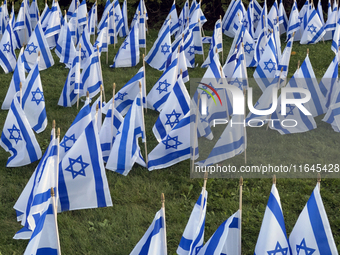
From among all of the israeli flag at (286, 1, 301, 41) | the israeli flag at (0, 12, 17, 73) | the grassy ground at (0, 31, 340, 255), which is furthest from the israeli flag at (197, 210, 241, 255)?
the israeli flag at (286, 1, 301, 41)

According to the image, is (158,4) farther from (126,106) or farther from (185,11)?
(126,106)

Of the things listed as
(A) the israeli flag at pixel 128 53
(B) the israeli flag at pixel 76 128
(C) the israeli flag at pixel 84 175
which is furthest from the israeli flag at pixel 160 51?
(C) the israeli flag at pixel 84 175

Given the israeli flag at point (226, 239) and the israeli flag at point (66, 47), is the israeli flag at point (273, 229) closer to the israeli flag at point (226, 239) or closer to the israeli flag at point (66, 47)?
the israeli flag at point (226, 239)

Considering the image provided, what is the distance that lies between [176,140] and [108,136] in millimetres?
1256

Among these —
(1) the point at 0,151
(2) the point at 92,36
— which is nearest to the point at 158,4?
(2) the point at 92,36

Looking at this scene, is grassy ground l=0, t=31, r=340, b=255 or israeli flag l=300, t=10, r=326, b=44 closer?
grassy ground l=0, t=31, r=340, b=255

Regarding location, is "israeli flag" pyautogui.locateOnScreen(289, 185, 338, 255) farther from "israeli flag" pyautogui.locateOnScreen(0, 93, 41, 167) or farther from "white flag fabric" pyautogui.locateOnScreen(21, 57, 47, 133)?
"white flag fabric" pyautogui.locateOnScreen(21, 57, 47, 133)

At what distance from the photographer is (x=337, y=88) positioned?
30.7 feet

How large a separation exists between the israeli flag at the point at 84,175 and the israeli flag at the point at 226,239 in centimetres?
186

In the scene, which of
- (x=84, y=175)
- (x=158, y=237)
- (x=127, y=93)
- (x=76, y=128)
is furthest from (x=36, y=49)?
(x=158, y=237)

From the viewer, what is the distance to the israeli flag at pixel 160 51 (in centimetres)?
1205

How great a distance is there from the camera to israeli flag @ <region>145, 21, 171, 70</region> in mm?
12047

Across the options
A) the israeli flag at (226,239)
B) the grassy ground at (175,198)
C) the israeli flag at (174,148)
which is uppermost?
the israeli flag at (226,239)

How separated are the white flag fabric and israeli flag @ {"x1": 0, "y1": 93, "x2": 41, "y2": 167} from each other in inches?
45.0
